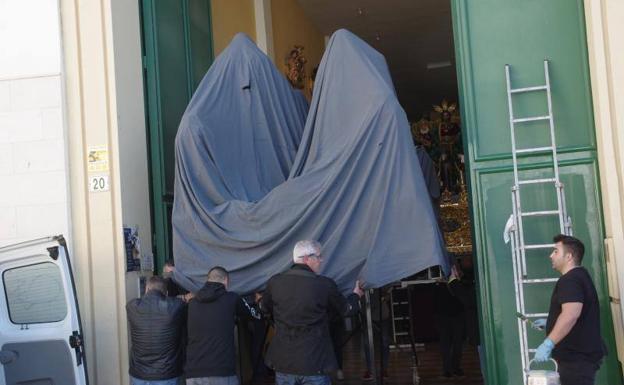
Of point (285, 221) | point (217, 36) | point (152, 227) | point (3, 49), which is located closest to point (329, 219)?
point (285, 221)

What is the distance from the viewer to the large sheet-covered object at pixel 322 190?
229 inches

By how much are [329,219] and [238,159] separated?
4.03 feet

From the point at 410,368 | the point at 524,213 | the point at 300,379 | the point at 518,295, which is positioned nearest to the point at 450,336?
the point at 410,368

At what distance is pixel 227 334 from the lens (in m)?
5.61

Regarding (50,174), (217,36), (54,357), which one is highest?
(217,36)

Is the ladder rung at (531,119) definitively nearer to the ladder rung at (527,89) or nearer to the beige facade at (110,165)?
the ladder rung at (527,89)

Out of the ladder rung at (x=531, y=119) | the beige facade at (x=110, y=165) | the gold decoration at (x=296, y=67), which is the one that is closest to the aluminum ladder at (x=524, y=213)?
the ladder rung at (x=531, y=119)

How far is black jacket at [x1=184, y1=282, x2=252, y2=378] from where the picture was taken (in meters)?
5.54

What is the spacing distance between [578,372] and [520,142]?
2.10 meters

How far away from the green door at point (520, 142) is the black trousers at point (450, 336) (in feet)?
7.03

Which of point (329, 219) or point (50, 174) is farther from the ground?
point (50, 174)

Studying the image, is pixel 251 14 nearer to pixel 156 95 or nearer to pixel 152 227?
→ pixel 156 95

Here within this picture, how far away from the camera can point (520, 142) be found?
20.4 feet

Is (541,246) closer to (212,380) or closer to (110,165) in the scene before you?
(212,380)
